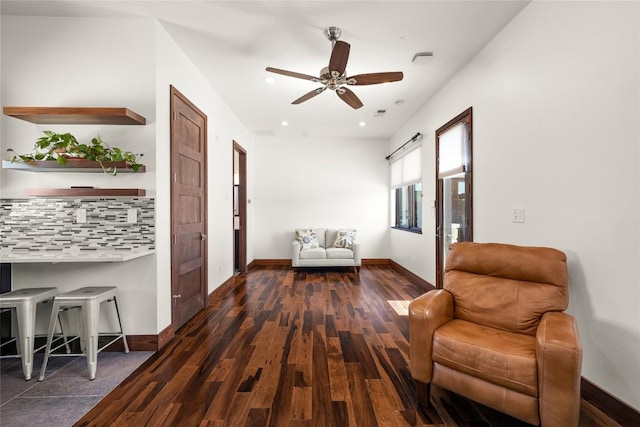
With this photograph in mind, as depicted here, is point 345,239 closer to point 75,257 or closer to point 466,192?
point 466,192

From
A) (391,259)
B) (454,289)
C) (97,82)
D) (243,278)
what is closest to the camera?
(454,289)

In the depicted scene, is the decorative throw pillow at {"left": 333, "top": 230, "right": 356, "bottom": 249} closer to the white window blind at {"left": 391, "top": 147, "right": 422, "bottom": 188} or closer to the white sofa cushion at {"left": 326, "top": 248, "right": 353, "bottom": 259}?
the white sofa cushion at {"left": 326, "top": 248, "right": 353, "bottom": 259}

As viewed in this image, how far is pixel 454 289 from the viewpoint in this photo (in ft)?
6.90

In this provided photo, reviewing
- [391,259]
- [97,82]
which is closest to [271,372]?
[97,82]

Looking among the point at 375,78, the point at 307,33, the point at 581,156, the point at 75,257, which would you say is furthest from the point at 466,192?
the point at 75,257

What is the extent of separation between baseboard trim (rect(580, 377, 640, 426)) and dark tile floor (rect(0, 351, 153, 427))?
3084mm

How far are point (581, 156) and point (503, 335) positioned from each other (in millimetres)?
1259

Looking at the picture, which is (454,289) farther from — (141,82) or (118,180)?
(141,82)

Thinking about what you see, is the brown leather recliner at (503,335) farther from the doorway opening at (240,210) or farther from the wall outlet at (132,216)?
the doorway opening at (240,210)

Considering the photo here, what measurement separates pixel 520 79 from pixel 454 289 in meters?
1.84

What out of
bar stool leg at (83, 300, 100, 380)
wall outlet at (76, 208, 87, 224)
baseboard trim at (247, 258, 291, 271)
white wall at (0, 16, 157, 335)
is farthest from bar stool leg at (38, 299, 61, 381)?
baseboard trim at (247, 258, 291, 271)

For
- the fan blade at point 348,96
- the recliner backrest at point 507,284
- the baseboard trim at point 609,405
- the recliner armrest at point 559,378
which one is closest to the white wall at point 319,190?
the fan blade at point 348,96

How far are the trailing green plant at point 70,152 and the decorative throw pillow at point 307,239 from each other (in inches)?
149

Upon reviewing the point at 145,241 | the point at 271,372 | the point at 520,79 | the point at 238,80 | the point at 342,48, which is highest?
the point at 238,80
